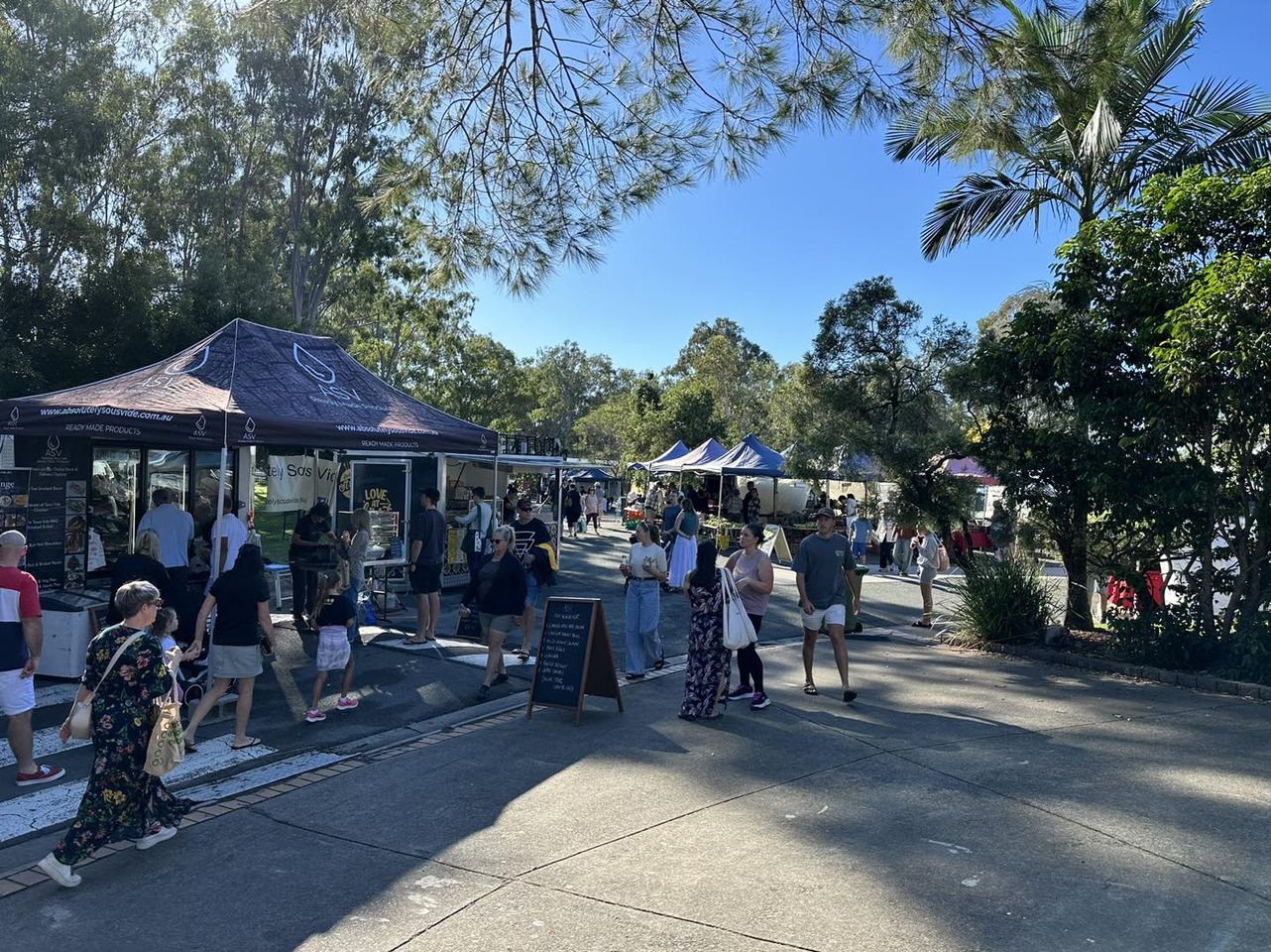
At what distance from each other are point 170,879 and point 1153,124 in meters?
12.8

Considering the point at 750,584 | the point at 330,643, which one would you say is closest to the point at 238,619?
the point at 330,643

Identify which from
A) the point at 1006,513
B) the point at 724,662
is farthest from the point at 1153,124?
the point at 724,662

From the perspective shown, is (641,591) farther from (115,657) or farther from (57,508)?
(57,508)

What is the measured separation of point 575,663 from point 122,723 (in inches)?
145

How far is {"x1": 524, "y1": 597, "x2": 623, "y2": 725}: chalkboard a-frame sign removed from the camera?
25.2 feet

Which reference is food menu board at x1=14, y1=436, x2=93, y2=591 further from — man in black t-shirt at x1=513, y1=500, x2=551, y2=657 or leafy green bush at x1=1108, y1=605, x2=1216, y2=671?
leafy green bush at x1=1108, y1=605, x2=1216, y2=671

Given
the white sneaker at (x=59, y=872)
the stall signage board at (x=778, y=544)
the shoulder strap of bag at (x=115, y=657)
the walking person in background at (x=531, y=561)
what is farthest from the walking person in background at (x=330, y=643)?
the stall signage board at (x=778, y=544)

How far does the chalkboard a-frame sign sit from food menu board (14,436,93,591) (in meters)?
6.12

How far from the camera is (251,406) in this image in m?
8.92

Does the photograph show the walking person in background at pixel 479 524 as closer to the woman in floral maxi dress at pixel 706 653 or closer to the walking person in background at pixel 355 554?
the walking person in background at pixel 355 554

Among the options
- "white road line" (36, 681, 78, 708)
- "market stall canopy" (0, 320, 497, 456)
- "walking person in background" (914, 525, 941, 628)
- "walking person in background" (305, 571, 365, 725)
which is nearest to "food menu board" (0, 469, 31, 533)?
"market stall canopy" (0, 320, 497, 456)

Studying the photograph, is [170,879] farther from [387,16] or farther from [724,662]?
[387,16]

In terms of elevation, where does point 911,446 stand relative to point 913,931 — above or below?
above

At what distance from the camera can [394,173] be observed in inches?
385
